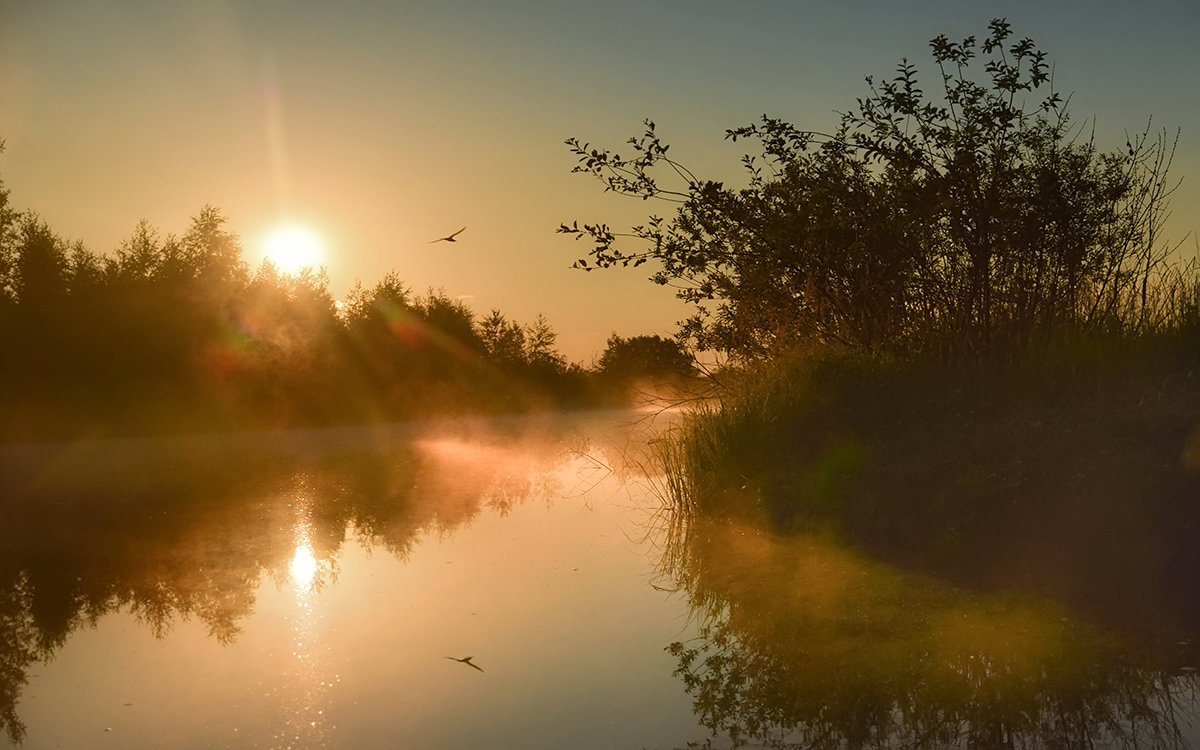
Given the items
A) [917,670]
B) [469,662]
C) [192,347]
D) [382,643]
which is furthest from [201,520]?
[192,347]

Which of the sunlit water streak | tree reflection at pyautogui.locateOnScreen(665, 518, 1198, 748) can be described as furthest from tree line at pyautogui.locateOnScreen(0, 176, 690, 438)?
tree reflection at pyautogui.locateOnScreen(665, 518, 1198, 748)

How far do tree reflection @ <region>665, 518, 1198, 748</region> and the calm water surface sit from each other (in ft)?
0.05

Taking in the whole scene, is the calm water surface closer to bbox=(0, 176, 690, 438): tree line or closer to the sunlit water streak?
the sunlit water streak

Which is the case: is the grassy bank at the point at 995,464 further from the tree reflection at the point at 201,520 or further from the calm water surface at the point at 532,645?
the tree reflection at the point at 201,520

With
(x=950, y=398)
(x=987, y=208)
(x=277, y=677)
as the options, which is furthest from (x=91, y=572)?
(x=987, y=208)

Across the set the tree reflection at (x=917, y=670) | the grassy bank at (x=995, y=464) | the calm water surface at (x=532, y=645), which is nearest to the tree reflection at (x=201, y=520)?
the calm water surface at (x=532, y=645)

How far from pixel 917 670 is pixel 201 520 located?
8.73 m

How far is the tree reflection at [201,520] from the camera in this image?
6.98 metres

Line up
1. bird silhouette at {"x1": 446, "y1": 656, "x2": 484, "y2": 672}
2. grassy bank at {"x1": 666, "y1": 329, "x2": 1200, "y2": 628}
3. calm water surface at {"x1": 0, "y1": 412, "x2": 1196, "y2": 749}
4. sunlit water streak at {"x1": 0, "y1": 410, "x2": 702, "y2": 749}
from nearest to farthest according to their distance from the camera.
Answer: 1. calm water surface at {"x1": 0, "y1": 412, "x2": 1196, "y2": 749}
2. sunlit water streak at {"x1": 0, "y1": 410, "x2": 702, "y2": 749}
3. bird silhouette at {"x1": 446, "y1": 656, "x2": 484, "y2": 672}
4. grassy bank at {"x1": 666, "y1": 329, "x2": 1200, "y2": 628}

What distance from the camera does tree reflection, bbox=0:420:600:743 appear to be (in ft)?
22.9

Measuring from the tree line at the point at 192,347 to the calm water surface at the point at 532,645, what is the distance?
2360 cm

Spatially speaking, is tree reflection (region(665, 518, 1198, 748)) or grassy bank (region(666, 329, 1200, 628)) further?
grassy bank (region(666, 329, 1200, 628))

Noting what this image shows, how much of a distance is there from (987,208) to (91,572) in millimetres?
9084

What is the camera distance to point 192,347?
36219 millimetres
